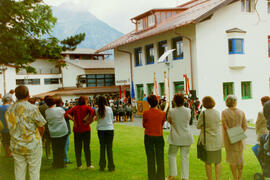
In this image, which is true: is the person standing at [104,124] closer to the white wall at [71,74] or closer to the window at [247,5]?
the window at [247,5]

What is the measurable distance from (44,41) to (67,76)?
41334 mm

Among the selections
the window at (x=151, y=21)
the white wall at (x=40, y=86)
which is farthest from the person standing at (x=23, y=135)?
the white wall at (x=40, y=86)

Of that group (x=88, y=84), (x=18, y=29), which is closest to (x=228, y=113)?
(x=18, y=29)

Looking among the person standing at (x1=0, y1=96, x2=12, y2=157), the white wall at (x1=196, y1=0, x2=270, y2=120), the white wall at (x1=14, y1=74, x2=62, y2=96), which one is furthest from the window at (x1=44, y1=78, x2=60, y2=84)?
the person standing at (x1=0, y1=96, x2=12, y2=157)

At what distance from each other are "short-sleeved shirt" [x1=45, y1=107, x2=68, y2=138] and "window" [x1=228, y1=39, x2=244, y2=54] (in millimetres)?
17504

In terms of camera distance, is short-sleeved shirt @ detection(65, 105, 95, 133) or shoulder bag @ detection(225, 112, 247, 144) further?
short-sleeved shirt @ detection(65, 105, 95, 133)

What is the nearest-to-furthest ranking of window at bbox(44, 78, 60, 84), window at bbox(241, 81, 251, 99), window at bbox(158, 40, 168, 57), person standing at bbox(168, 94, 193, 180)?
person standing at bbox(168, 94, 193, 180) → window at bbox(241, 81, 251, 99) → window at bbox(158, 40, 168, 57) → window at bbox(44, 78, 60, 84)

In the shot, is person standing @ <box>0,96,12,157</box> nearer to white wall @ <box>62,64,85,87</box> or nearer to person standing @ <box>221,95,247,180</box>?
person standing @ <box>221,95,247,180</box>

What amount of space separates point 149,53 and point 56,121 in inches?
811

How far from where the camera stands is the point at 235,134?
617cm

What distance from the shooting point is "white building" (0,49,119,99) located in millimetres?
45969

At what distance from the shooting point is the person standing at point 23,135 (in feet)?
17.1

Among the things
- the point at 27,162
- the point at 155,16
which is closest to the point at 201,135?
the point at 27,162

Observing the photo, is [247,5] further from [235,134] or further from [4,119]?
[4,119]
